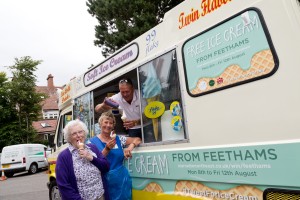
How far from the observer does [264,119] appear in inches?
96.6

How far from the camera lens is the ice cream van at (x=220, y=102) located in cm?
235

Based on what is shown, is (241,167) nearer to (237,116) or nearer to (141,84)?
(237,116)

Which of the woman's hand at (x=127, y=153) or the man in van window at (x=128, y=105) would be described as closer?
the woman's hand at (x=127, y=153)

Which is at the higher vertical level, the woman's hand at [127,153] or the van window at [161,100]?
the van window at [161,100]

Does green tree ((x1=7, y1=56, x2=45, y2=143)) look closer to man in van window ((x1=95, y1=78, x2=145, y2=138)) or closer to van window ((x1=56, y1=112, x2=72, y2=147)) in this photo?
van window ((x1=56, y1=112, x2=72, y2=147))

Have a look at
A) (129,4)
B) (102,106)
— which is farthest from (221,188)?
(129,4)

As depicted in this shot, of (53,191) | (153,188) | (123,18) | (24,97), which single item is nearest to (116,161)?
(153,188)

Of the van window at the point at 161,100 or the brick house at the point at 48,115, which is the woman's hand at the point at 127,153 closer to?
the van window at the point at 161,100

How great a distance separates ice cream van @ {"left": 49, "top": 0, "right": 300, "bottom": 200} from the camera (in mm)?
2348

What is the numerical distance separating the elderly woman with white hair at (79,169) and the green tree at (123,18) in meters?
11.2

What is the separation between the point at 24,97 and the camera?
2919cm

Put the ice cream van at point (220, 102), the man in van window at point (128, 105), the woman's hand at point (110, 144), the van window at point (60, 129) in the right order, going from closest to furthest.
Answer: the ice cream van at point (220, 102) → the woman's hand at point (110, 144) → the man in van window at point (128, 105) → the van window at point (60, 129)

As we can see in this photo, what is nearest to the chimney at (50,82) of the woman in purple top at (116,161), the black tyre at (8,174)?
the black tyre at (8,174)

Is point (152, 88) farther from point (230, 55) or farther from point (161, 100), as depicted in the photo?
point (230, 55)
